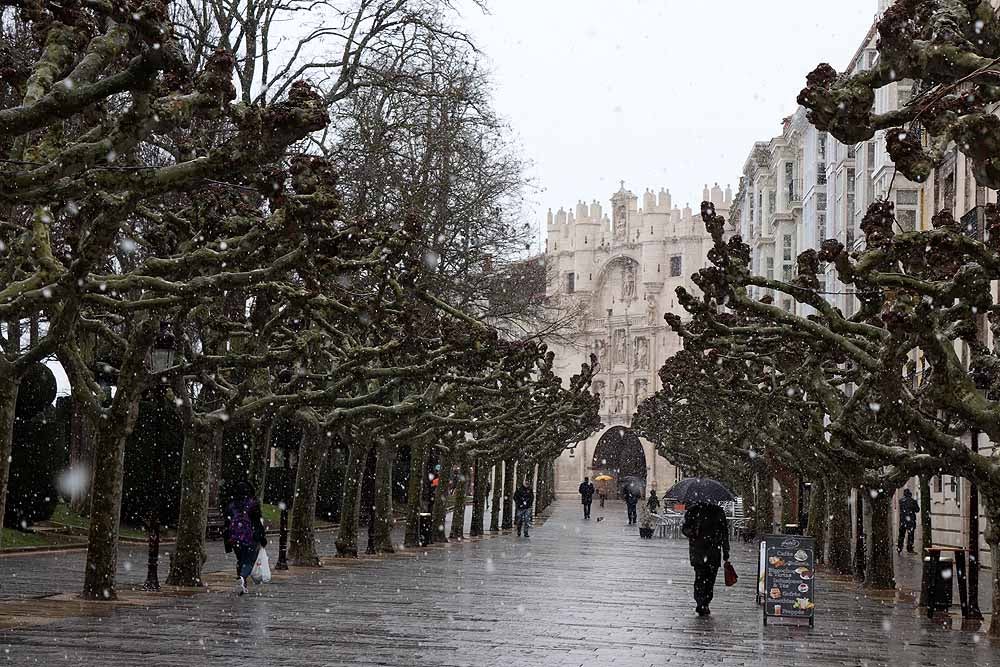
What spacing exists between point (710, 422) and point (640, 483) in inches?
3137

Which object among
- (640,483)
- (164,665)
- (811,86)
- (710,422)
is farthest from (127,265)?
(640,483)

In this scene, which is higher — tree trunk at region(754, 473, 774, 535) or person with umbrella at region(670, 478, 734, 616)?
tree trunk at region(754, 473, 774, 535)

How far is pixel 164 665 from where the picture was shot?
12555 mm

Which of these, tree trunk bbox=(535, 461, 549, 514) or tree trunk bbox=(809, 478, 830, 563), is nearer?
tree trunk bbox=(809, 478, 830, 563)

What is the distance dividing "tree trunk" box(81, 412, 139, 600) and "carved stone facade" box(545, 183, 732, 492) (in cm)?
10834

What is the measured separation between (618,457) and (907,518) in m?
91.7

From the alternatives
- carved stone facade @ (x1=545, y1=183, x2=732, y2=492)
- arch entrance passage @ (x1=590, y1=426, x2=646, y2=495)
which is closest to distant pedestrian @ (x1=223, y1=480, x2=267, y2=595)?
carved stone facade @ (x1=545, y1=183, x2=732, y2=492)

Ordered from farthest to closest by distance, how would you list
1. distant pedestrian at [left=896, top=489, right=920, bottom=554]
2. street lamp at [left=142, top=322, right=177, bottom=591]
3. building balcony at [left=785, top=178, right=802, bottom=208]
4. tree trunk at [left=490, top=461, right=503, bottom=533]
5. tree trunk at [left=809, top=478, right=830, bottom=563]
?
1. building balcony at [left=785, top=178, right=802, bottom=208]
2. tree trunk at [left=490, top=461, right=503, bottom=533]
3. distant pedestrian at [left=896, top=489, right=920, bottom=554]
4. tree trunk at [left=809, top=478, right=830, bottom=563]
5. street lamp at [left=142, top=322, right=177, bottom=591]

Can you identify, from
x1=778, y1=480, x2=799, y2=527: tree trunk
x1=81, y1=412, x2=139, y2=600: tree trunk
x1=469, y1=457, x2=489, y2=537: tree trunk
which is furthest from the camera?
x1=778, y1=480, x2=799, y2=527: tree trunk

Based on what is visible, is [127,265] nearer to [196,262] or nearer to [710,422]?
[196,262]

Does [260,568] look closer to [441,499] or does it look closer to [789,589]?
[789,589]

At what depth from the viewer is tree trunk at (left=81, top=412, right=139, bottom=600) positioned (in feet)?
61.7

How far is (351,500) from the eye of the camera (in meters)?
30.8

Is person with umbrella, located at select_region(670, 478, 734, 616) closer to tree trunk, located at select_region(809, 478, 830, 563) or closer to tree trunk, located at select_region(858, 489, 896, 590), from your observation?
tree trunk, located at select_region(858, 489, 896, 590)
